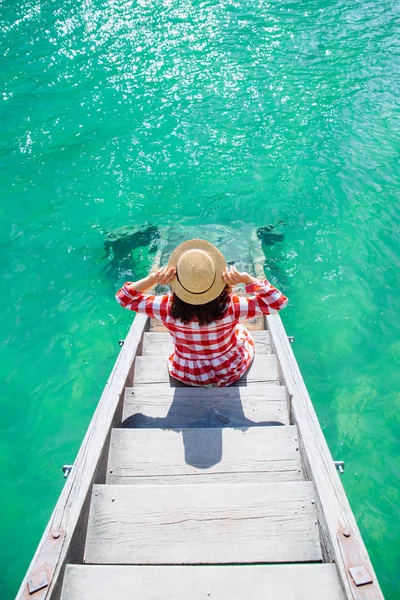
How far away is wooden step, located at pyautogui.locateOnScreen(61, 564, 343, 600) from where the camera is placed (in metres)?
1.94

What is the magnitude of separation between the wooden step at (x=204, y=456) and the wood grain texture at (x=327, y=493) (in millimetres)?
161

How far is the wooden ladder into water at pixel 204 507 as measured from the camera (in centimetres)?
198

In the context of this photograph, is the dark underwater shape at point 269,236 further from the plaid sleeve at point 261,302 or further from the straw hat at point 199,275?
the straw hat at point 199,275

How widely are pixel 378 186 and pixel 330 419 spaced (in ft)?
18.7

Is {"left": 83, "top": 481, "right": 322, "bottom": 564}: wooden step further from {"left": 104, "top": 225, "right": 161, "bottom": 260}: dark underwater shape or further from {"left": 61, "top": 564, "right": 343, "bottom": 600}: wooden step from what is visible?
{"left": 104, "top": 225, "right": 161, "bottom": 260}: dark underwater shape

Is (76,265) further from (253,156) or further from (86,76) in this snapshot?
(86,76)

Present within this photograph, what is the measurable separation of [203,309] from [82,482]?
1327mm

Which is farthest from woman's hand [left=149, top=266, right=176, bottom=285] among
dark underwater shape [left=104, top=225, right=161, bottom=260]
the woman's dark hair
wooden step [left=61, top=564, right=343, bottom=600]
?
dark underwater shape [left=104, top=225, right=161, bottom=260]

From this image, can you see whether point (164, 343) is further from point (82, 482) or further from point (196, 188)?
point (196, 188)

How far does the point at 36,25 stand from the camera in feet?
48.4

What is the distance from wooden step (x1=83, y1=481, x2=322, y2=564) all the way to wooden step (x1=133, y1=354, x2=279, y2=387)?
4.16 ft

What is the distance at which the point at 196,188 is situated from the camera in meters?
9.24

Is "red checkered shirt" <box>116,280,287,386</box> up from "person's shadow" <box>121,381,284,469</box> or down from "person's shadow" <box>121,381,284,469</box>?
up

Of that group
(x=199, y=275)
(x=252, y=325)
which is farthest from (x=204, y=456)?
(x=252, y=325)
